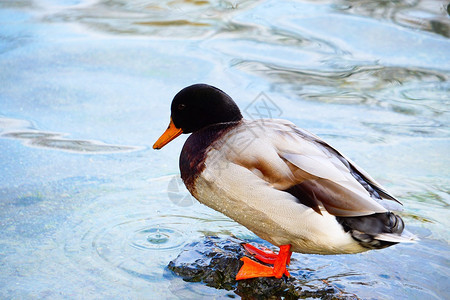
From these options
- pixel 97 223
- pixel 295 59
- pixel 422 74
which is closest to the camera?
Result: pixel 97 223

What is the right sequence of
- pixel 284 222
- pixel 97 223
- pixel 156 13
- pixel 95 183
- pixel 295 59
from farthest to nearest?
pixel 156 13, pixel 295 59, pixel 95 183, pixel 97 223, pixel 284 222

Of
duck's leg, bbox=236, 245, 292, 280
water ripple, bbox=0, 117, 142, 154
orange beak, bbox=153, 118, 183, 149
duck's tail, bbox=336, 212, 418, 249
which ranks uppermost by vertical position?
orange beak, bbox=153, 118, 183, 149

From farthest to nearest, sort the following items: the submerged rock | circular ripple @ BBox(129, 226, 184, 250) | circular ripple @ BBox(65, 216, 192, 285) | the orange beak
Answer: the orange beak
circular ripple @ BBox(129, 226, 184, 250)
circular ripple @ BBox(65, 216, 192, 285)
the submerged rock

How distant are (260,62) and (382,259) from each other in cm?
330

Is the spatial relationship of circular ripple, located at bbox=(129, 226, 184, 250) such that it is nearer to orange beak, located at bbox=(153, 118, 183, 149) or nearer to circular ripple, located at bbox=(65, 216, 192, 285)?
circular ripple, located at bbox=(65, 216, 192, 285)

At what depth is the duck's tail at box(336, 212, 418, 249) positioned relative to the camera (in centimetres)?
289

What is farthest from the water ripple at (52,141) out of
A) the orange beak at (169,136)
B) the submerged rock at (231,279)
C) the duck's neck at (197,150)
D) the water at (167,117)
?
the submerged rock at (231,279)

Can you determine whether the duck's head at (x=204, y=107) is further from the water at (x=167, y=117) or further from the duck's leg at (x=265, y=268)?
the duck's leg at (x=265, y=268)

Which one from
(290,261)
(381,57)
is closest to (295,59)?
(381,57)

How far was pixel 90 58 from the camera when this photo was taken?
630cm

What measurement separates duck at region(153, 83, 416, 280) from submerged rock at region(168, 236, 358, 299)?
0.17 ft

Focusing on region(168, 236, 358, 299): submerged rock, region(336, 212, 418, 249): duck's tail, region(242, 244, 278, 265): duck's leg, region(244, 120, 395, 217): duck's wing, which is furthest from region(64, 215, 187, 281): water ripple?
region(336, 212, 418, 249): duck's tail

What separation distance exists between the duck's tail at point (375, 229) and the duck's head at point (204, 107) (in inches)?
34.0

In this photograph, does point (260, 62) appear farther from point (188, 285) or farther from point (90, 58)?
point (188, 285)
